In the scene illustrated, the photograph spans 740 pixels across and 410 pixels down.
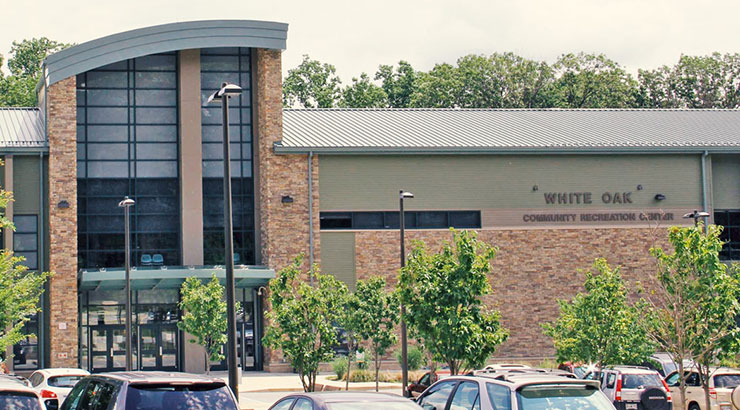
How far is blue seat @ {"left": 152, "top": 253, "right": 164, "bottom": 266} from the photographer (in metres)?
43.9

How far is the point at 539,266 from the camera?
45.4 m

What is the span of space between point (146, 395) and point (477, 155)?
34953mm

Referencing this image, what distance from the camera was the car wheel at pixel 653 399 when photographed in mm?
24625

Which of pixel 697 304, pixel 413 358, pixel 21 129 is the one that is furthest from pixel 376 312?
pixel 21 129

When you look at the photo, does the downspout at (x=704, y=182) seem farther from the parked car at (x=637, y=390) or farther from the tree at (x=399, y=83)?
the tree at (x=399, y=83)

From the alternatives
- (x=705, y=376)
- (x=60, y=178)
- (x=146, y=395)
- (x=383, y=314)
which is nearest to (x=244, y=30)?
(x=60, y=178)

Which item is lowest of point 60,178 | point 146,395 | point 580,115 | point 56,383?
point 56,383

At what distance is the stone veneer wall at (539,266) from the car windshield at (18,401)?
105ft

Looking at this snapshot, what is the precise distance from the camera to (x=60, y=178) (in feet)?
138

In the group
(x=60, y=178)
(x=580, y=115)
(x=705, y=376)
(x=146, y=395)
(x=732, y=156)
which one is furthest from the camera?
(x=580, y=115)

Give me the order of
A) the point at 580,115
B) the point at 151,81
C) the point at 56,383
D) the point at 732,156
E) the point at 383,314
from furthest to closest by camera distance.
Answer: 1. the point at 580,115
2. the point at 732,156
3. the point at 151,81
4. the point at 383,314
5. the point at 56,383

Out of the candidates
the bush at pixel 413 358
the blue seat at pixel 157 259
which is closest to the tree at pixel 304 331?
the bush at pixel 413 358

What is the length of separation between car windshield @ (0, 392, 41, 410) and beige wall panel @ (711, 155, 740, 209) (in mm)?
40541

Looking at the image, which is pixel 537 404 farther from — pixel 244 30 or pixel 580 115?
pixel 580 115
